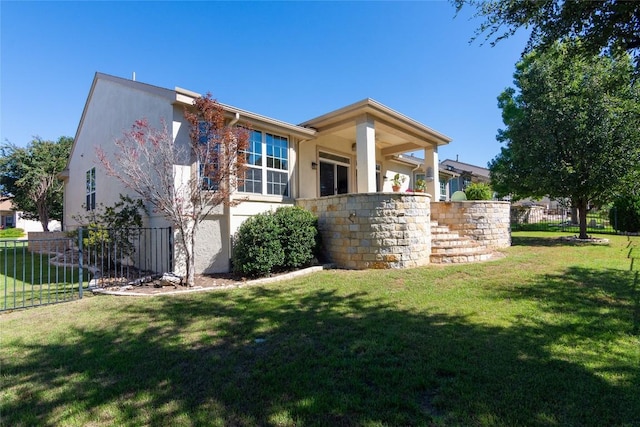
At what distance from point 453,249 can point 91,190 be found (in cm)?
1414

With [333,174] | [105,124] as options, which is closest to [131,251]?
[105,124]

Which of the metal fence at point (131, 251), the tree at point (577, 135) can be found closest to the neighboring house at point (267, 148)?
the metal fence at point (131, 251)

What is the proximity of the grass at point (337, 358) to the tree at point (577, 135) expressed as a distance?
7477 millimetres

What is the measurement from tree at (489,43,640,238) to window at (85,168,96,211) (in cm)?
1694

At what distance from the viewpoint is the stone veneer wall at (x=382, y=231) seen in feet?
25.6

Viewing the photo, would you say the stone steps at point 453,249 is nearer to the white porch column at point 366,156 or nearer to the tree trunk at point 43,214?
the white porch column at point 366,156

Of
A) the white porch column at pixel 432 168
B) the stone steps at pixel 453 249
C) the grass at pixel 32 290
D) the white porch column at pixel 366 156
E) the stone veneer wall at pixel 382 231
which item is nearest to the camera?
the grass at pixel 32 290

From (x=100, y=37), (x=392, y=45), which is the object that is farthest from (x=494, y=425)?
(x=100, y=37)

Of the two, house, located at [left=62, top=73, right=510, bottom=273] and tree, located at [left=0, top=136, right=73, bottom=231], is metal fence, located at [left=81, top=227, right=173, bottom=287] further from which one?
tree, located at [left=0, top=136, right=73, bottom=231]

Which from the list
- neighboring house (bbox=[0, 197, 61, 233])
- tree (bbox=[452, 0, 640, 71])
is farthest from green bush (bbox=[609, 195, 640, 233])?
neighboring house (bbox=[0, 197, 61, 233])

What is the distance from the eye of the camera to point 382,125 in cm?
1032

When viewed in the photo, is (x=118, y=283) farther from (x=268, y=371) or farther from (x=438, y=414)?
(x=438, y=414)

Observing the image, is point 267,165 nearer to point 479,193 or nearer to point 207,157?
point 207,157

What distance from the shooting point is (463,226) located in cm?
1006
